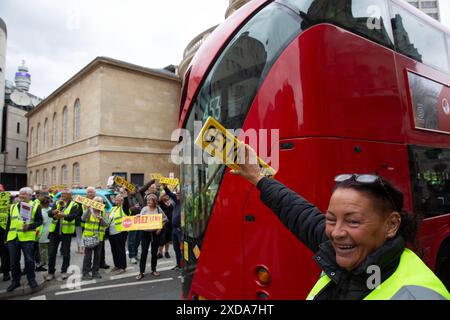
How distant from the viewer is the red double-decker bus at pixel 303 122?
252 cm

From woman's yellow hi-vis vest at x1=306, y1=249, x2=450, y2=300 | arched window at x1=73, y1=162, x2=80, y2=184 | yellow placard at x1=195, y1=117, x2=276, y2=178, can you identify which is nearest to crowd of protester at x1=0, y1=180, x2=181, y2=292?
yellow placard at x1=195, y1=117, x2=276, y2=178

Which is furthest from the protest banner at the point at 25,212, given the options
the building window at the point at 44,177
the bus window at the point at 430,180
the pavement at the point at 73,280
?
the building window at the point at 44,177

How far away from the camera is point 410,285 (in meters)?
1.04

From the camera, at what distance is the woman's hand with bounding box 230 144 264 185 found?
1.86m

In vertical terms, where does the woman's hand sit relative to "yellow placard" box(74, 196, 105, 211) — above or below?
above

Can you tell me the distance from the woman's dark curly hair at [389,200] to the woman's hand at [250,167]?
0.63 metres

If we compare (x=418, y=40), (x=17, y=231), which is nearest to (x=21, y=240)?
(x=17, y=231)

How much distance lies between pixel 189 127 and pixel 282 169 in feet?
4.77

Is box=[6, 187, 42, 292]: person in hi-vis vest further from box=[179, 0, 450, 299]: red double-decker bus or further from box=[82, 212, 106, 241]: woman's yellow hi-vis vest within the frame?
box=[179, 0, 450, 299]: red double-decker bus

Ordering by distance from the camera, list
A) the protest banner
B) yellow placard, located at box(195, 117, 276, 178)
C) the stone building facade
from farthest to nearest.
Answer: the stone building facade
the protest banner
yellow placard, located at box(195, 117, 276, 178)

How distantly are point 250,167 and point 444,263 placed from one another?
3.32 meters

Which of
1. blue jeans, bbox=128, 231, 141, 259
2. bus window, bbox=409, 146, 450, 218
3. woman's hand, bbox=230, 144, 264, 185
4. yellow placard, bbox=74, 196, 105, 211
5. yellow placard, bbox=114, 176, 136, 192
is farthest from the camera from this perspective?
blue jeans, bbox=128, 231, 141, 259

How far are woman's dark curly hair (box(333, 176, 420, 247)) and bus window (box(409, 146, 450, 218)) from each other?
2065 millimetres

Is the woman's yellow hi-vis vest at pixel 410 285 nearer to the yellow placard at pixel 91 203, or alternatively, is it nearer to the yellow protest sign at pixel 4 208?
the yellow placard at pixel 91 203
